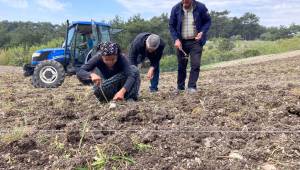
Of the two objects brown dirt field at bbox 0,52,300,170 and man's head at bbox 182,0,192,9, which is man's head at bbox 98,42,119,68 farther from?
man's head at bbox 182,0,192,9

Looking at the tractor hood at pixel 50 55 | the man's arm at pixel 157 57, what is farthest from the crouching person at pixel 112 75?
the tractor hood at pixel 50 55

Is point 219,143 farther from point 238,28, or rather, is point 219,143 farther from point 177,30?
point 238,28

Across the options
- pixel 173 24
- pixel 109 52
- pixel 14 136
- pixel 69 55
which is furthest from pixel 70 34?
pixel 14 136

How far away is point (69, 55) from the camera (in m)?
12.3

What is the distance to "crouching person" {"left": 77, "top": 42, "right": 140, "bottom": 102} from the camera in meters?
6.45

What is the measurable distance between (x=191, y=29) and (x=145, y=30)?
3493 cm

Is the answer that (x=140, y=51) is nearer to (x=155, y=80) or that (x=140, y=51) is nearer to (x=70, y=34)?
(x=155, y=80)

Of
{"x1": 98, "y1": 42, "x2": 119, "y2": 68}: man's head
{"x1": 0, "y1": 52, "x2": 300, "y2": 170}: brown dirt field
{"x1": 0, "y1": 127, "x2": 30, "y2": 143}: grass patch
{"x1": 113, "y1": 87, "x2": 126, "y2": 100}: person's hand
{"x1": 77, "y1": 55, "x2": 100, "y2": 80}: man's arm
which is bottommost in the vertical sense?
{"x1": 0, "y1": 52, "x2": 300, "y2": 170}: brown dirt field

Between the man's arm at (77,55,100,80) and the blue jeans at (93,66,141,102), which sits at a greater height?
the man's arm at (77,55,100,80)

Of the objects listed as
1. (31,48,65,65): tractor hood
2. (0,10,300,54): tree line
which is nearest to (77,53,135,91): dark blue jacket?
(31,48,65,65): tractor hood

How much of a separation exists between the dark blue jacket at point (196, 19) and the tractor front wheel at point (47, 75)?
4478 millimetres

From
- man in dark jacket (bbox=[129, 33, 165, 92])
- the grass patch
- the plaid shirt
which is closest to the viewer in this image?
the grass patch

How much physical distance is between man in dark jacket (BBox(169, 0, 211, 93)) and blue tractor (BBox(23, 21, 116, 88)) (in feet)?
13.4

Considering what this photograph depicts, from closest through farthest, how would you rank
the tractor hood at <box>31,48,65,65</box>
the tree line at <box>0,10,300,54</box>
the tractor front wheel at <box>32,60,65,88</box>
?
the tractor front wheel at <box>32,60,65,88</box>
the tractor hood at <box>31,48,65,65</box>
the tree line at <box>0,10,300,54</box>
